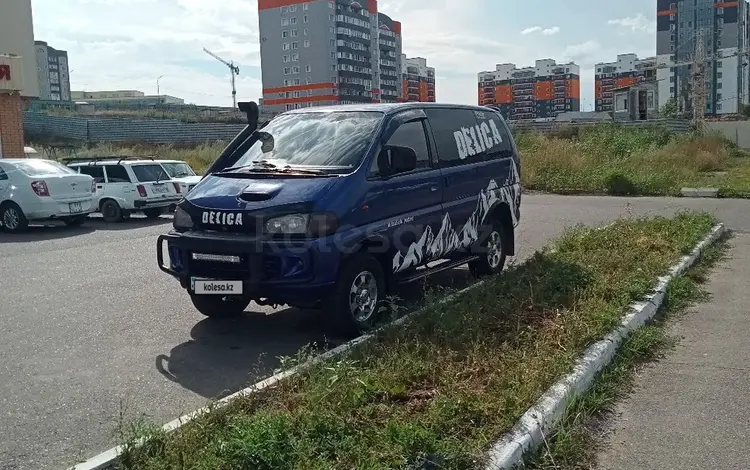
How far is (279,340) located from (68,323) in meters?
2.22

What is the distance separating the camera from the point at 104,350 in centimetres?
581

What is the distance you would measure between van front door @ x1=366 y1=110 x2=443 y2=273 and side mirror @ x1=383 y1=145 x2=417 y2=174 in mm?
74

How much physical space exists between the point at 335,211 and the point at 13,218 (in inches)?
444

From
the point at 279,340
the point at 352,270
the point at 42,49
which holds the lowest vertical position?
the point at 279,340

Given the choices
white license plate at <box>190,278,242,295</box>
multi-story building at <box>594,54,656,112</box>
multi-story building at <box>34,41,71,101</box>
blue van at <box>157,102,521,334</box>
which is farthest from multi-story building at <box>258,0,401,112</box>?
white license plate at <box>190,278,242,295</box>

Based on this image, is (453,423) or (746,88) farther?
(746,88)

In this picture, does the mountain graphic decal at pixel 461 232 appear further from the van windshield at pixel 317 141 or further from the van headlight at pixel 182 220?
the van headlight at pixel 182 220

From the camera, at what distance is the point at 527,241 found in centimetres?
1151

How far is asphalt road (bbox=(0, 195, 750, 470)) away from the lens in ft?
13.9

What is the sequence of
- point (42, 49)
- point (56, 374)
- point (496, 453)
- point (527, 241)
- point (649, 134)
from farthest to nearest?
point (42, 49) → point (649, 134) → point (527, 241) → point (56, 374) → point (496, 453)

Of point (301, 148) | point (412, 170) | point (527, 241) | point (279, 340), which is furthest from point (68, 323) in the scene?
point (527, 241)

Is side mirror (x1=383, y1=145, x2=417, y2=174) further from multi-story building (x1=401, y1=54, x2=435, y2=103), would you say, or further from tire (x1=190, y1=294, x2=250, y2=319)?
multi-story building (x1=401, y1=54, x2=435, y2=103)

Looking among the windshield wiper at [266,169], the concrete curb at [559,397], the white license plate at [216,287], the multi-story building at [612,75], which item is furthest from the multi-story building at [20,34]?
the multi-story building at [612,75]

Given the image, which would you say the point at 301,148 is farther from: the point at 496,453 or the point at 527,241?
the point at 527,241
